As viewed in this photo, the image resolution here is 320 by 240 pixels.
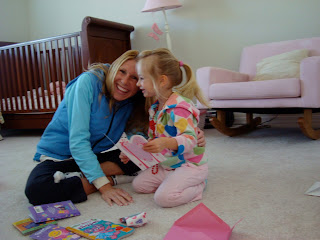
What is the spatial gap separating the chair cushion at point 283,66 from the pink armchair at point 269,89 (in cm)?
10

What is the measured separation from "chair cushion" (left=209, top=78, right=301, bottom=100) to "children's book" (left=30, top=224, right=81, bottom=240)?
5.01ft

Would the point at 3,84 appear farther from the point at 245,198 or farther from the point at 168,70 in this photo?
the point at 245,198

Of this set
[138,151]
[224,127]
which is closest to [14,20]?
[224,127]

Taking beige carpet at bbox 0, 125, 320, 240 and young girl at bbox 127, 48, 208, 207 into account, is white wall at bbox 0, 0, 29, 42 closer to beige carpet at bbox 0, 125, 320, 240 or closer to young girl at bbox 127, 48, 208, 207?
beige carpet at bbox 0, 125, 320, 240

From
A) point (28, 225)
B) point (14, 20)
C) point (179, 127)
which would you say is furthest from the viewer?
point (14, 20)

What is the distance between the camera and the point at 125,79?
128cm

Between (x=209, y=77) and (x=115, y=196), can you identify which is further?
(x=209, y=77)

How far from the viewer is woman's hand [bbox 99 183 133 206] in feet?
3.72

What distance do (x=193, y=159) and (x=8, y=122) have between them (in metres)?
2.55

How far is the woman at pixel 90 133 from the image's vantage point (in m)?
1.16

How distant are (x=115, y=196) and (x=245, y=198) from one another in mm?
451

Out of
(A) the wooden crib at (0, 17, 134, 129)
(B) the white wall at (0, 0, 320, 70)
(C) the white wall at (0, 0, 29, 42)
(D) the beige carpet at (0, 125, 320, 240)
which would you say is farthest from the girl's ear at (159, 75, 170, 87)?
(C) the white wall at (0, 0, 29, 42)

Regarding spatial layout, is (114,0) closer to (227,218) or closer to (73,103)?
(73,103)

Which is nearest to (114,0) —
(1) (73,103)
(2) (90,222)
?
(1) (73,103)
